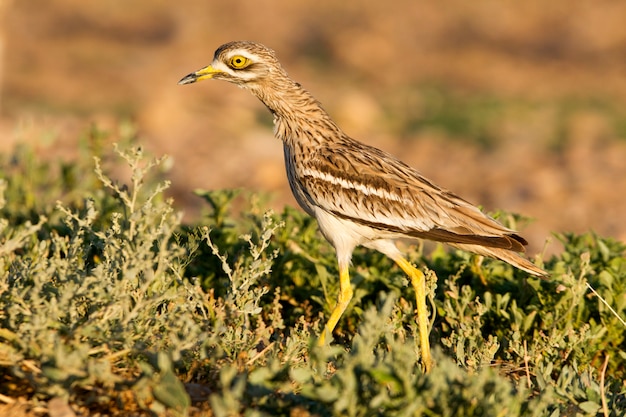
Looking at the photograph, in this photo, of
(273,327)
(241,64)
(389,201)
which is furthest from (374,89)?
(273,327)

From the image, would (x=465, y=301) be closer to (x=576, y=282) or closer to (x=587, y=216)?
(x=576, y=282)

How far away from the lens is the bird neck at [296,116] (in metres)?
5.03

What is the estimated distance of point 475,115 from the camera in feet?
53.1

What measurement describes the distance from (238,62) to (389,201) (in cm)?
122

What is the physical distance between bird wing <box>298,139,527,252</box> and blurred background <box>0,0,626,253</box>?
2865mm

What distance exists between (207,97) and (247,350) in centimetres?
1349

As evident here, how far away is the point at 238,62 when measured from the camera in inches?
201

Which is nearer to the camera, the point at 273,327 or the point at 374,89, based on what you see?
the point at 273,327

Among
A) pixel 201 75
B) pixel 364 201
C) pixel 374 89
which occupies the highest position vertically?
pixel 374 89

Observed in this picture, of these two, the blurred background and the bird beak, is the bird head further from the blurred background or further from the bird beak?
the blurred background

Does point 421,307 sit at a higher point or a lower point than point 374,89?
lower

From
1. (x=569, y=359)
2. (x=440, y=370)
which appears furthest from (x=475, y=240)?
(x=440, y=370)

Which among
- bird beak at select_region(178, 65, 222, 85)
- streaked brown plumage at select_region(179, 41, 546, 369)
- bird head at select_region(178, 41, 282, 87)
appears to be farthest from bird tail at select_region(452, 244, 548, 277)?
bird beak at select_region(178, 65, 222, 85)

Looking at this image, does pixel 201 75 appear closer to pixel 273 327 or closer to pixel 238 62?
pixel 238 62
